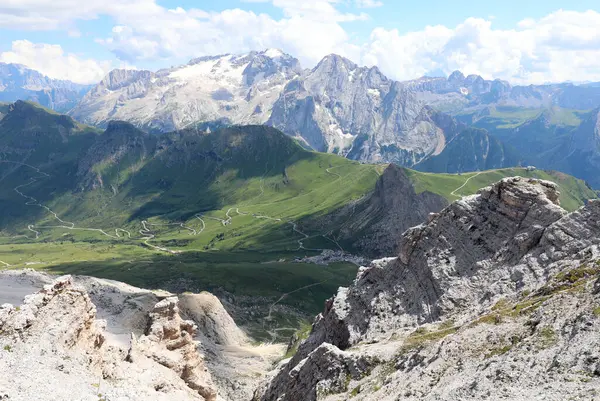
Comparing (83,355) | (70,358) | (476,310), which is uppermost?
(476,310)

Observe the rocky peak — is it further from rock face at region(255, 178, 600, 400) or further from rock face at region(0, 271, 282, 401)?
rock face at region(255, 178, 600, 400)

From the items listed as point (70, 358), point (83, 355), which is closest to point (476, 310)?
point (83, 355)

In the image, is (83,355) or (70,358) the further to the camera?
(83,355)

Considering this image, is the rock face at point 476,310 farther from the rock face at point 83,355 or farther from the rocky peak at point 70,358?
the rocky peak at point 70,358

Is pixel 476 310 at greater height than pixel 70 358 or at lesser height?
greater

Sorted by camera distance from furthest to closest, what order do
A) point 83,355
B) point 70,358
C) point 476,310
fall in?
point 476,310
point 83,355
point 70,358

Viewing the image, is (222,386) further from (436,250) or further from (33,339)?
(33,339)

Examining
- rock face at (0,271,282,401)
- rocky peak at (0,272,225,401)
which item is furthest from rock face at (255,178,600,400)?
rocky peak at (0,272,225,401)

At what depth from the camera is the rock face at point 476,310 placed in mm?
38812

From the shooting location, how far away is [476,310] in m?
60.1

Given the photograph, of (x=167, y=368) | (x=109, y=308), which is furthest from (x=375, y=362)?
(x=109, y=308)

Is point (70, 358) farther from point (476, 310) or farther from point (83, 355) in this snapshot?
point (476, 310)

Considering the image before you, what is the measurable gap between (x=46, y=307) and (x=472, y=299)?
48964mm

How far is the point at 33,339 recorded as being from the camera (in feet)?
151
